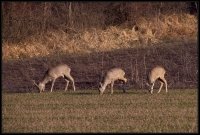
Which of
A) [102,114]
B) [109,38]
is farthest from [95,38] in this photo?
[102,114]

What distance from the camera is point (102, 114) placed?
55.8ft

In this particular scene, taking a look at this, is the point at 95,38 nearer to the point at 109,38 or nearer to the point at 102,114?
the point at 109,38

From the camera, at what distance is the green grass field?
1426 centimetres

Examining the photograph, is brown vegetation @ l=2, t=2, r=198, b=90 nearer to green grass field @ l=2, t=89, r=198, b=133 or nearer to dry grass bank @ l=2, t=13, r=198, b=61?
dry grass bank @ l=2, t=13, r=198, b=61

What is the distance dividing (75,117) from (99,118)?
709 mm

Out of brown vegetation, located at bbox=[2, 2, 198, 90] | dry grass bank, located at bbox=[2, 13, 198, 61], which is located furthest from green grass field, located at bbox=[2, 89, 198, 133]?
dry grass bank, located at bbox=[2, 13, 198, 61]

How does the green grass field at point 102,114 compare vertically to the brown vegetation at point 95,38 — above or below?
below

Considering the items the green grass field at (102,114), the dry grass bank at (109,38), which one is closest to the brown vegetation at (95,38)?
the dry grass bank at (109,38)

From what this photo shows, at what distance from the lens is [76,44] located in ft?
142

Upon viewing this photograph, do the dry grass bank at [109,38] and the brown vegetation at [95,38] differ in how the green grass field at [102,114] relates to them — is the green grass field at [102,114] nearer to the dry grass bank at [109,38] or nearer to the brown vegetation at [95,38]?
the brown vegetation at [95,38]

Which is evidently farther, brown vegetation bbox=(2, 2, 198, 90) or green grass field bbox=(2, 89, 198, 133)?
brown vegetation bbox=(2, 2, 198, 90)

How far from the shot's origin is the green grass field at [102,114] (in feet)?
46.8

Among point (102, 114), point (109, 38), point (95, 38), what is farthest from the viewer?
point (95, 38)

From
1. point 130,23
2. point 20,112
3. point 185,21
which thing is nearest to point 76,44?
point 130,23
